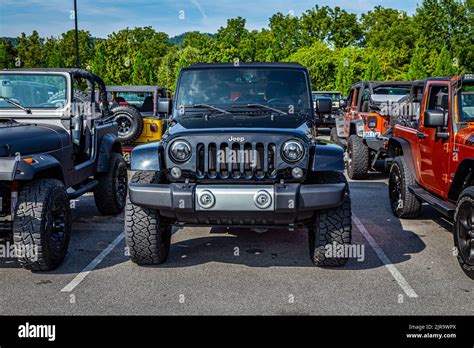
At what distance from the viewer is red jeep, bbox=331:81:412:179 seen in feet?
34.5

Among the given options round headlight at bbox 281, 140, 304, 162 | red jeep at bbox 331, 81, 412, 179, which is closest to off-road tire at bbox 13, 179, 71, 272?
round headlight at bbox 281, 140, 304, 162

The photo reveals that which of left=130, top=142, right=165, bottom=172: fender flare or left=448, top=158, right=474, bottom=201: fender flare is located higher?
left=130, top=142, right=165, bottom=172: fender flare

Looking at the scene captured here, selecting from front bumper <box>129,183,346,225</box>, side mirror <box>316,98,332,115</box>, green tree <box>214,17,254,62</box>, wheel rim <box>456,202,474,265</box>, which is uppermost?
green tree <box>214,17,254,62</box>

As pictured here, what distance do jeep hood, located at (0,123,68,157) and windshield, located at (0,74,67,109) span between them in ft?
1.63

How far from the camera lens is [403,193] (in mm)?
7234

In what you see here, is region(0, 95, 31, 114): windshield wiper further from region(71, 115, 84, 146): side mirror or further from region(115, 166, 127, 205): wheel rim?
region(115, 166, 127, 205): wheel rim

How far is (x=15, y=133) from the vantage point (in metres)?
5.30

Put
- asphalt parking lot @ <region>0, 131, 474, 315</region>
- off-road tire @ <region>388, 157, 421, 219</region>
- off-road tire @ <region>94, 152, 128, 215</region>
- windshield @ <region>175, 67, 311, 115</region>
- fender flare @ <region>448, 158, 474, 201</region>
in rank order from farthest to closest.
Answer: off-road tire @ <region>94, 152, 128, 215</region> < off-road tire @ <region>388, 157, 421, 219</region> < windshield @ <region>175, 67, 311, 115</region> < fender flare @ <region>448, 158, 474, 201</region> < asphalt parking lot @ <region>0, 131, 474, 315</region>

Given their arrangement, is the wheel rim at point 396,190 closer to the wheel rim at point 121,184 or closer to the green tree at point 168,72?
the wheel rim at point 121,184

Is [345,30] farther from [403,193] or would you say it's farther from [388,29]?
[403,193]

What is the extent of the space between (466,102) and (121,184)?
16.3 ft

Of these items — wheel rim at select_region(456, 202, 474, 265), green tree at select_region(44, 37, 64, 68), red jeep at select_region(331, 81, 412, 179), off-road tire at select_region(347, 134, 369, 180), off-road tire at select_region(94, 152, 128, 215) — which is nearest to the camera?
wheel rim at select_region(456, 202, 474, 265)

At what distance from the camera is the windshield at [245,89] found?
19.3 feet

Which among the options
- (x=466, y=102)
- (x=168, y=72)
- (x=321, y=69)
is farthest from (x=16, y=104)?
(x=168, y=72)
